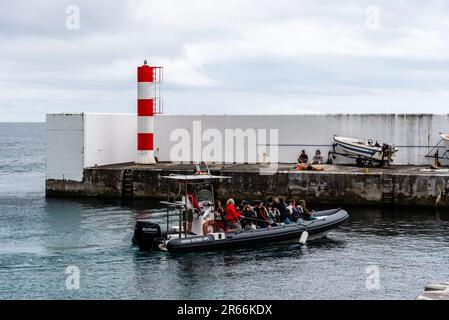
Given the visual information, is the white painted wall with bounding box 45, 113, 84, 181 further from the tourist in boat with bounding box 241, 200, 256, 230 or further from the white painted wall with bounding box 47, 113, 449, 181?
the tourist in boat with bounding box 241, 200, 256, 230

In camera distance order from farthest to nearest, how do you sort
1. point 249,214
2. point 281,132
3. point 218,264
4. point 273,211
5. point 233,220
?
1. point 281,132
2. point 273,211
3. point 249,214
4. point 233,220
5. point 218,264

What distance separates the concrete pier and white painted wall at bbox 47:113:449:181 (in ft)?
2.97

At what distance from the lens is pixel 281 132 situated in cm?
3694

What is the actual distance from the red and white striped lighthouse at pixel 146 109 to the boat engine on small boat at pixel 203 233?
14.4m

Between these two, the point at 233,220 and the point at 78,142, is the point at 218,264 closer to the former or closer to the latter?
the point at 233,220

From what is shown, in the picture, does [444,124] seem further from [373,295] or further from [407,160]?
[373,295]

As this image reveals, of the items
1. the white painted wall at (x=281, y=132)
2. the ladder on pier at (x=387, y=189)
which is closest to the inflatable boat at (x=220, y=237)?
the ladder on pier at (x=387, y=189)

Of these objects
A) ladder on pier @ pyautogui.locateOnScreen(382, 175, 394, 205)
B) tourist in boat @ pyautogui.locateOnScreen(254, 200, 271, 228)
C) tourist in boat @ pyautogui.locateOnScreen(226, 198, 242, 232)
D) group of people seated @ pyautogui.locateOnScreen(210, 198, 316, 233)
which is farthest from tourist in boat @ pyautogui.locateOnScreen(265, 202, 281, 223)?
ladder on pier @ pyautogui.locateOnScreen(382, 175, 394, 205)

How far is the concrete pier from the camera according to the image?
31156 mm

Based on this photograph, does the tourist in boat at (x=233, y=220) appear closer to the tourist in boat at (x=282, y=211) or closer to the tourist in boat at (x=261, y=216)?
the tourist in boat at (x=261, y=216)

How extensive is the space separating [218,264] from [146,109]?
17.3 metres

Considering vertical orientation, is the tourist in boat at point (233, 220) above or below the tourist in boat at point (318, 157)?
below

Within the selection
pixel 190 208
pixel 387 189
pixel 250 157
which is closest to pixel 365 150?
pixel 387 189

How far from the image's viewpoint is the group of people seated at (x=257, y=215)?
861 inches
